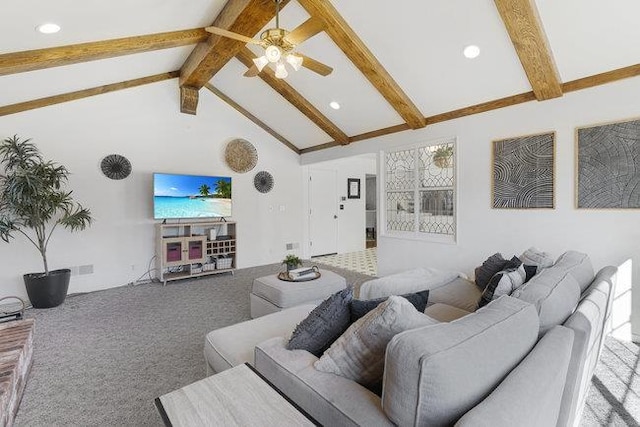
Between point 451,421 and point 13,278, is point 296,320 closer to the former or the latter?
point 451,421

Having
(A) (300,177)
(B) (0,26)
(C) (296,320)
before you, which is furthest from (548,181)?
(B) (0,26)

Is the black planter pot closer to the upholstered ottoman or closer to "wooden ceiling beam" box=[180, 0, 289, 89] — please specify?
the upholstered ottoman

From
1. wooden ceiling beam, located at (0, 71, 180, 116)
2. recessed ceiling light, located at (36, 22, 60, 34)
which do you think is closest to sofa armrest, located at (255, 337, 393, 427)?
recessed ceiling light, located at (36, 22, 60, 34)

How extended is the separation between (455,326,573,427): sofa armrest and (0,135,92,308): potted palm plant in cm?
452

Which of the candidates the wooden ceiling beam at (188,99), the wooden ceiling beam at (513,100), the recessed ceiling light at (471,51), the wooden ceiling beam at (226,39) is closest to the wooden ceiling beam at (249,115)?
the wooden ceiling beam at (188,99)

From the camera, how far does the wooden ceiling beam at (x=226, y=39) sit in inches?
123

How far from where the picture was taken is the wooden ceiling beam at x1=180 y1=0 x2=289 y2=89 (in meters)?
3.13

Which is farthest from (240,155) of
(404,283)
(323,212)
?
(404,283)

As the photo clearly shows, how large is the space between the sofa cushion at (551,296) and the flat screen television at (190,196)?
4605mm

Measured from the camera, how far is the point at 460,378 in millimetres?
923

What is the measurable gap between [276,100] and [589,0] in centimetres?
405

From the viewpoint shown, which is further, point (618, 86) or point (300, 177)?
point (300, 177)

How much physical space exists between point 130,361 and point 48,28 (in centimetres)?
283

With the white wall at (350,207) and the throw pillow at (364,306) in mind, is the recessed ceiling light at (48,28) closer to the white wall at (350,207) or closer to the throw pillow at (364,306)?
the throw pillow at (364,306)
